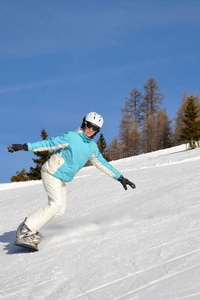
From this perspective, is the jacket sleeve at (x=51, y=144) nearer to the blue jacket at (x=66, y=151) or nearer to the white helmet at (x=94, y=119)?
the blue jacket at (x=66, y=151)

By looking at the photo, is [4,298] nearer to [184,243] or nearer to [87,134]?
[184,243]

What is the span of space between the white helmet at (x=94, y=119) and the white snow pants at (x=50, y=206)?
0.88m

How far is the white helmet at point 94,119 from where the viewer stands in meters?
4.36

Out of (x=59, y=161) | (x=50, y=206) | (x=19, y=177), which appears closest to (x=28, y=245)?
(x=50, y=206)

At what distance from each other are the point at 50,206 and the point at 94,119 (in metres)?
1.26

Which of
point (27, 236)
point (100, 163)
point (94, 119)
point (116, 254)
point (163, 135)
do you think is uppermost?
point (163, 135)

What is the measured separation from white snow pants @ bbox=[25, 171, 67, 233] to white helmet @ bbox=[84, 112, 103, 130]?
881 mm

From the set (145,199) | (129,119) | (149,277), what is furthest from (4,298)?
(129,119)

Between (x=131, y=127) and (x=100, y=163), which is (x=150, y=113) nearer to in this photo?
(x=131, y=127)

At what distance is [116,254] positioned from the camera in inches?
127

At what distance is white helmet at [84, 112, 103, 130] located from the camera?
14.3ft

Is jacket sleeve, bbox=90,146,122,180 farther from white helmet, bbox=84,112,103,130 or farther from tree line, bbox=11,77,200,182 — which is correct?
tree line, bbox=11,77,200,182

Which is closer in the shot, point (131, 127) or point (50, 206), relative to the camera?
point (50, 206)

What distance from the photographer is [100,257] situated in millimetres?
3230
